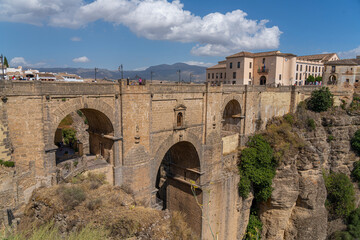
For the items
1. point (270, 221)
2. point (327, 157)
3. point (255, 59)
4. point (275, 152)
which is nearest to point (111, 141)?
point (275, 152)

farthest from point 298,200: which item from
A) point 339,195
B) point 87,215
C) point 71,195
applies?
point 71,195

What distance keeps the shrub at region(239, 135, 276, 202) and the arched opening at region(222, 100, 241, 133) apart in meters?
2.36

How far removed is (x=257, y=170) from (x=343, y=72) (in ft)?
77.9

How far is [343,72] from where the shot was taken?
35.1 metres

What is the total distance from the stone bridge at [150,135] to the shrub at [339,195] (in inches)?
444

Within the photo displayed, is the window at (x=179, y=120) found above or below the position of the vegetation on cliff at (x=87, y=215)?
above

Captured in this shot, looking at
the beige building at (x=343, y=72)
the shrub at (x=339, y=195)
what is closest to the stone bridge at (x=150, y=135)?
the shrub at (x=339, y=195)

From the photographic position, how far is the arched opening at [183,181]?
18875mm

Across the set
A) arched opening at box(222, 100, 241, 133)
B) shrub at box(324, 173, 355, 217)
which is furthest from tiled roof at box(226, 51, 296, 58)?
shrub at box(324, 173, 355, 217)

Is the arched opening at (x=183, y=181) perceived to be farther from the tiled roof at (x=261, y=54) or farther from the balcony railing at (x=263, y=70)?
the balcony railing at (x=263, y=70)

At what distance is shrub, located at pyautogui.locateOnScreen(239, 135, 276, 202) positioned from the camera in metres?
21.2

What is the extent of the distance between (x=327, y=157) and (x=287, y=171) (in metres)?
9.76

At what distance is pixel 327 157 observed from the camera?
94.8 ft

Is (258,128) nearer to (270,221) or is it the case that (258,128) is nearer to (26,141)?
(270,221)
